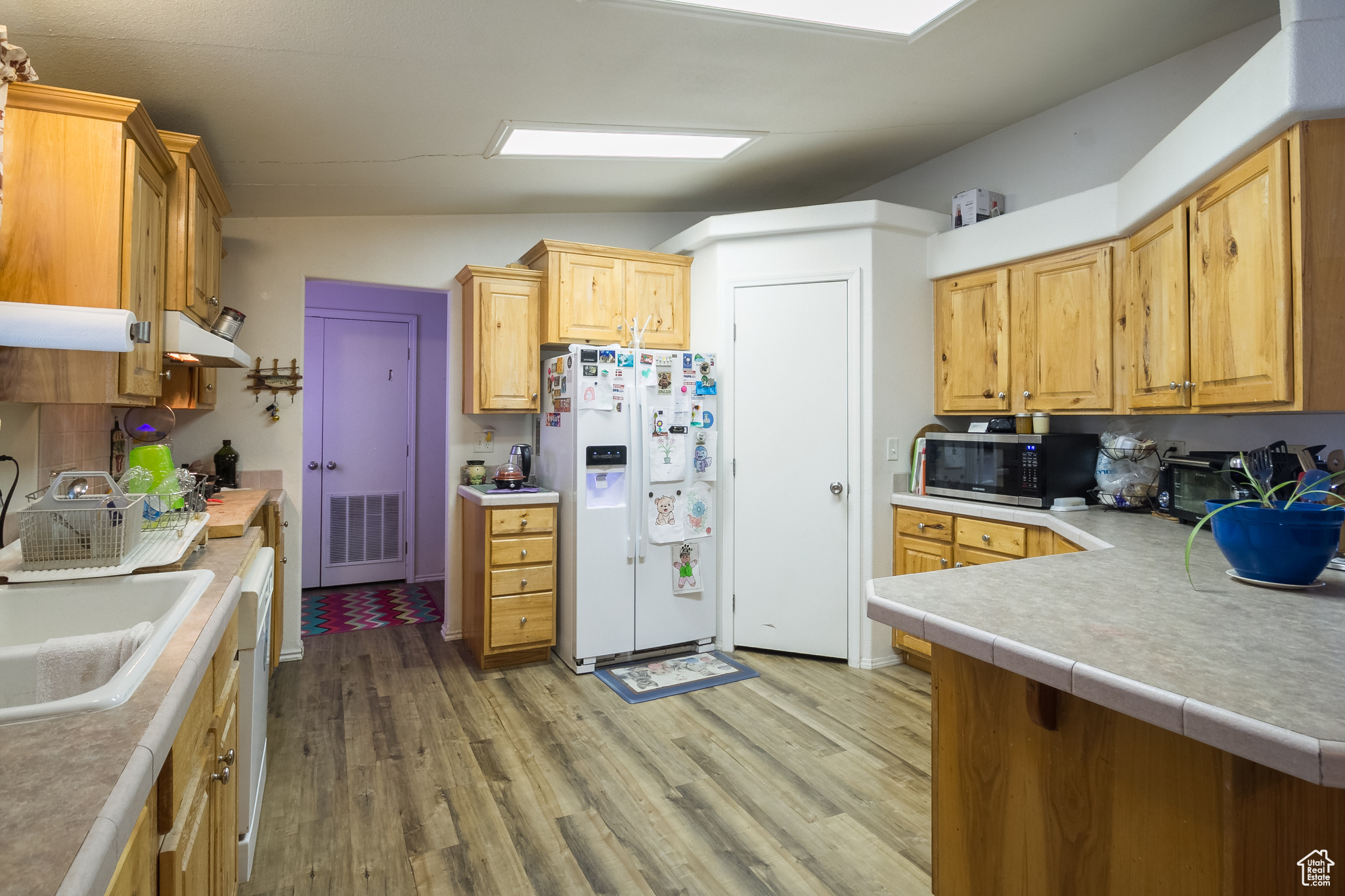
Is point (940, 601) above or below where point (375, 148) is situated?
below

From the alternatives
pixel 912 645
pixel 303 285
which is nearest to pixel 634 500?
pixel 912 645

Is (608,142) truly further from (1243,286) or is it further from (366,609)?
(366,609)

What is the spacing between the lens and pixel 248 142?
8.88ft

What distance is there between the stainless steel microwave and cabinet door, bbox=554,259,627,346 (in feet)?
6.09

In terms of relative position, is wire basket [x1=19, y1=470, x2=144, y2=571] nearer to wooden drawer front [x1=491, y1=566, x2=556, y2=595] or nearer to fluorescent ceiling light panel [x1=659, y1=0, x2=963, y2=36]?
wooden drawer front [x1=491, y1=566, x2=556, y2=595]

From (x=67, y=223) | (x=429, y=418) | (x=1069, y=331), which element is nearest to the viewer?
(x=67, y=223)

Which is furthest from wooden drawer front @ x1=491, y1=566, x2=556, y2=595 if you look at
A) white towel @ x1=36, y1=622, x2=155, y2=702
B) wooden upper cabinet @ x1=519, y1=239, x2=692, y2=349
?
white towel @ x1=36, y1=622, x2=155, y2=702

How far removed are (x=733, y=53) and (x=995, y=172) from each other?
185cm

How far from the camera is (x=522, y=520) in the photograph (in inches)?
138

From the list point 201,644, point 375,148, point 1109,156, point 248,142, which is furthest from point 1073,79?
point 201,644

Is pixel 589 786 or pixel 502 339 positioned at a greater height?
pixel 502 339

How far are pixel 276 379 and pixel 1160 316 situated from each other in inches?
157

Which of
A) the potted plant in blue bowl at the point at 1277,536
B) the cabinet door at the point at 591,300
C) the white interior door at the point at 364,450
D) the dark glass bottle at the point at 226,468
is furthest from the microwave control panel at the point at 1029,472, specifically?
the white interior door at the point at 364,450

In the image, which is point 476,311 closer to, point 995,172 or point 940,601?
point 995,172
